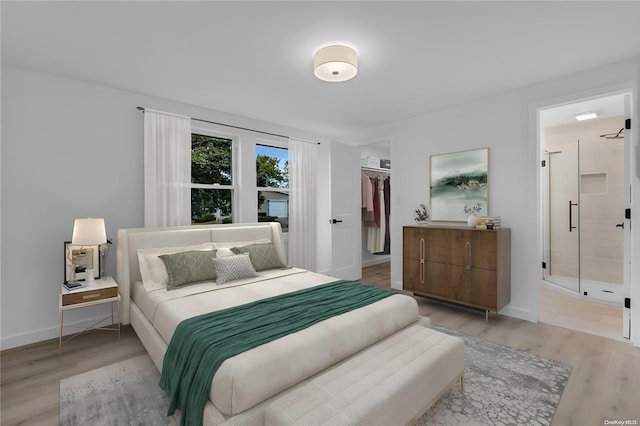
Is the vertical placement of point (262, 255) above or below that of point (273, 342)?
above

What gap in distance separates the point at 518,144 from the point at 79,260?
16.0ft

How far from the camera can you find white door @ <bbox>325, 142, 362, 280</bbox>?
192 inches

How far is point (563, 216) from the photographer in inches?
187

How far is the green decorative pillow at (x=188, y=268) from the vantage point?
9.35ft

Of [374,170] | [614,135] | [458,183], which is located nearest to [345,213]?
[374,170]

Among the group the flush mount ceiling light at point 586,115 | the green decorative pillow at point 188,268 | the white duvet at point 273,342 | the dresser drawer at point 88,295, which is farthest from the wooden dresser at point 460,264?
the dresser drawer at point 88,295

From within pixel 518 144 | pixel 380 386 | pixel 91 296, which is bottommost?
pixel 380 386

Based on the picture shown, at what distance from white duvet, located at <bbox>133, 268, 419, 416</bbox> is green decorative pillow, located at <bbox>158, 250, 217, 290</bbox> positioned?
10 centimetres

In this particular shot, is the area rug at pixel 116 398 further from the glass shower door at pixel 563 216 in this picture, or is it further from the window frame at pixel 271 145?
the glass shower door at pixel 563 216

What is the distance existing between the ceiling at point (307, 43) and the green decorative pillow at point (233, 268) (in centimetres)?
188

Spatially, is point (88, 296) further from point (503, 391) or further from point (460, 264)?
point (460, 264)

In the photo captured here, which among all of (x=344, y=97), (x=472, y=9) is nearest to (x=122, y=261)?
(x=344, y=97)

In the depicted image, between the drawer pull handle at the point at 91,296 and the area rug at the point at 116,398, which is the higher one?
the drawer pull handle at the point at 91,296

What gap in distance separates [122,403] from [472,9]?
3549 millimetres
